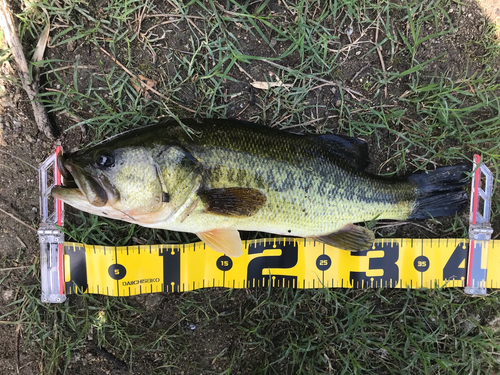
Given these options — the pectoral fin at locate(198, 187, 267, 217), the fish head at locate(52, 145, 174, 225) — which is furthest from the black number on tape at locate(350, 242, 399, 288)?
the fish head at locate(52, 145, 174, 225)

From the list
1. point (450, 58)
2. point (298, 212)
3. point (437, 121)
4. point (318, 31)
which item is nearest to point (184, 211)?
point (298, 212)

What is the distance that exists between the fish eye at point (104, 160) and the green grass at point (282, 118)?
78cm

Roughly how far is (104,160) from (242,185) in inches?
41.0

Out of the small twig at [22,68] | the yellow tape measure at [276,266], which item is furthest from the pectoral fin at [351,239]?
the small twig at [22,68]

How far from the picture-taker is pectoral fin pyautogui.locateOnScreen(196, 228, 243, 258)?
9.14 ft

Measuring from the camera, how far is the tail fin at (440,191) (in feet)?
9.94

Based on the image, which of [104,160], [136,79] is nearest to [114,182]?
[104,160]

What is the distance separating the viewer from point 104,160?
2.33m

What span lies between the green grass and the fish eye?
0.78 meters

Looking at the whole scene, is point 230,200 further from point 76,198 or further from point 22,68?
point 22,68

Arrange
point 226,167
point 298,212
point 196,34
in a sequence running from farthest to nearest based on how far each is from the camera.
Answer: point 196,34, point 298,212, point 226,167

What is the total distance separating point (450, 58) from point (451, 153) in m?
0.94

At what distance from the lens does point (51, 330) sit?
3088 millimetres

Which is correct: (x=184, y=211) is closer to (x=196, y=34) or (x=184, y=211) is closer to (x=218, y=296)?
(x=218, y=296)
